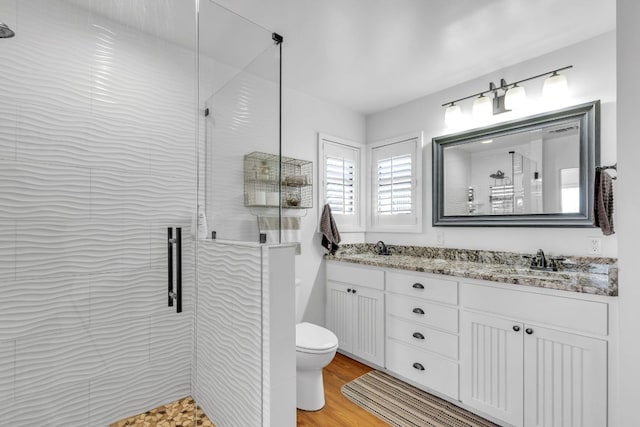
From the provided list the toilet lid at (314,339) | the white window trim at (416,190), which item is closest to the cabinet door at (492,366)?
the toilet lid at (314,339)

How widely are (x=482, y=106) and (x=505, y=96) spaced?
0.17 meters

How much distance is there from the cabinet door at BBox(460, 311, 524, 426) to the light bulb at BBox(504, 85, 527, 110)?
1.53 m

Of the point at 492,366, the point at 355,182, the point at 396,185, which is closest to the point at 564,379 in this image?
the point at 492,366

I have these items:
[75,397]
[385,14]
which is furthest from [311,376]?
[385,14]

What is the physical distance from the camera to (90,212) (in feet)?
5.03

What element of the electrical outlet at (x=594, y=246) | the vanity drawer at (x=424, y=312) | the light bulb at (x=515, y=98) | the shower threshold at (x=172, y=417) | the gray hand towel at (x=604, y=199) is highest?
Result: the light bulb at (x=515, y=98)

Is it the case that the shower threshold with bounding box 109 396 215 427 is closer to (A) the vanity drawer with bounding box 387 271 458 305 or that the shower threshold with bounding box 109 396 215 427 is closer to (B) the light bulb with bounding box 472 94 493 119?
(A) the vanity drawer with bounding box 387 271 458 305

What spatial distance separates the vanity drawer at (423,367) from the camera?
1.98 m

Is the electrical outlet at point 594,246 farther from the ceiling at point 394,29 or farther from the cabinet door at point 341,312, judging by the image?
the cabinet door at point 341,312

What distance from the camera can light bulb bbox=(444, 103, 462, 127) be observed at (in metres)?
2.53

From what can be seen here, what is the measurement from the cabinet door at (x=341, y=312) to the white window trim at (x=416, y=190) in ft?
2.65

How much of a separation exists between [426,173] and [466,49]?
108 cm

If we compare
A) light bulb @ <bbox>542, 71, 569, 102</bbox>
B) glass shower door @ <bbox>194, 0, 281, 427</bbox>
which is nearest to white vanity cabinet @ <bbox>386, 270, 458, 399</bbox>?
glass shower door @ <bbox>194, 0, 281, 427</bbox>

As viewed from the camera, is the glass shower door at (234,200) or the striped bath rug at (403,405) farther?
the striped bath rug at (403,405)
